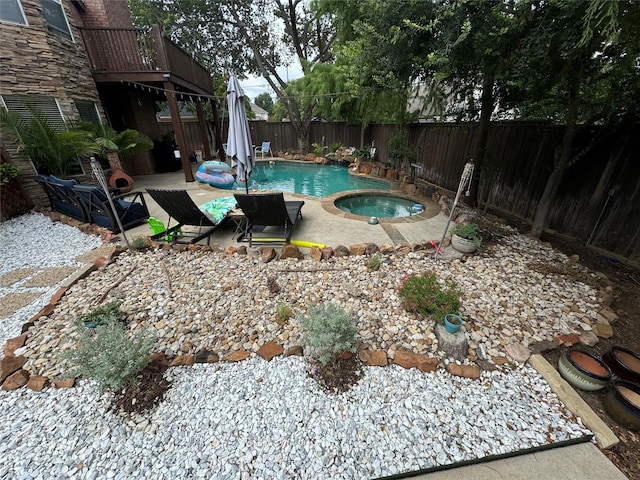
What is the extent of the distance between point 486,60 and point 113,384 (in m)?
5.28

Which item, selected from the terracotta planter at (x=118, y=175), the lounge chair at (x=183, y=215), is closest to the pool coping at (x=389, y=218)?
the lounge chair at (x=183, y=215)

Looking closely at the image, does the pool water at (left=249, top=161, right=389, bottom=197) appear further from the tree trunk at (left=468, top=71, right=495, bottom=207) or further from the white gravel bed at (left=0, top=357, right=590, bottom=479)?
the white gravel bed at (left=0, top=357, right=590, bottom=479)

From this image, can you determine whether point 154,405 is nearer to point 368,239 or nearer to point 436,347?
point 436,347

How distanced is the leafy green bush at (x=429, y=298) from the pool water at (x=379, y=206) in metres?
3.62

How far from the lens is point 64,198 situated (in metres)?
5.14

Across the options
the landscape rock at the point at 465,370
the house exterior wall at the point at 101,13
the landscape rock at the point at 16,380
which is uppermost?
the house exterior wall at the point at 101,13

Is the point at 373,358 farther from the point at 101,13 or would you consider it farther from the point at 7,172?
the point at 101,13

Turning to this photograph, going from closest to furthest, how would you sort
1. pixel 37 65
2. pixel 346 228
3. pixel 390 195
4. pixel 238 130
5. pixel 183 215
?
pixel 183 215
pixel 238 130
pixel 346 228
pixel 37 65
pixel 390 195

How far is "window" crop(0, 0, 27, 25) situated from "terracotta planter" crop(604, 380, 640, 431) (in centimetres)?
1105

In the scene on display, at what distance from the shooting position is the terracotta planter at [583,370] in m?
1.99

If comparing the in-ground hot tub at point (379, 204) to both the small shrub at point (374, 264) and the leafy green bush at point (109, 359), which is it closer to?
the small shrub at point (374, 264)

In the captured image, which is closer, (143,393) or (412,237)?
(143,393)

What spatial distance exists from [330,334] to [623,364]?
2.35 metres

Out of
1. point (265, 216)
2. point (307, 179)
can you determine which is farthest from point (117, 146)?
point (307, 179)
